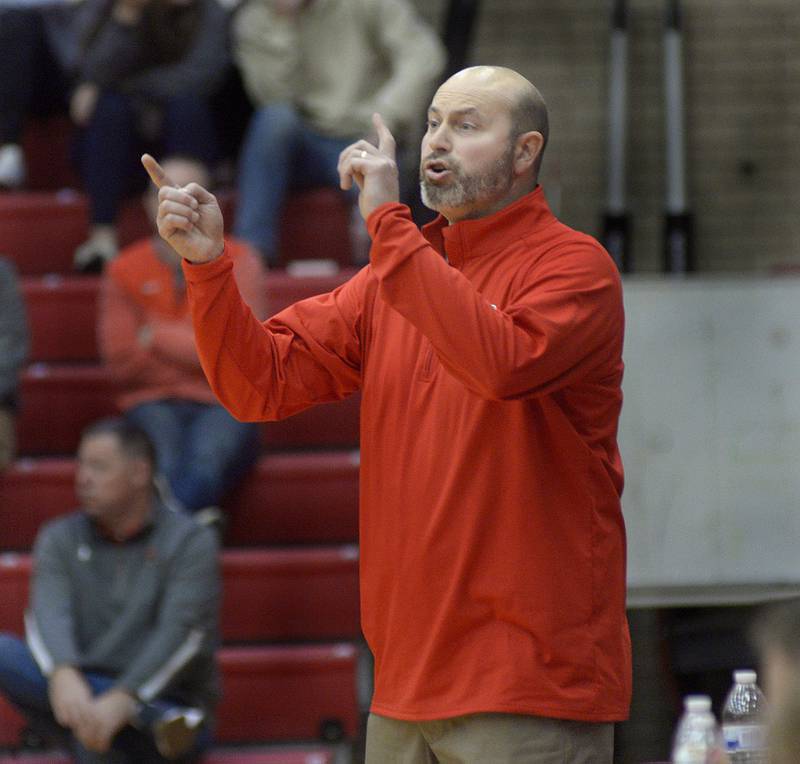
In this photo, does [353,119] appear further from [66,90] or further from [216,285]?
[216,285]

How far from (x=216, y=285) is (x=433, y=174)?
1.24 feet

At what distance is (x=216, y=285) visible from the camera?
2.51 m

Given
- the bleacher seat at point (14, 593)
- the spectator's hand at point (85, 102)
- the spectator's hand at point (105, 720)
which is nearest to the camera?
the spectator's hand at point (105, 720)

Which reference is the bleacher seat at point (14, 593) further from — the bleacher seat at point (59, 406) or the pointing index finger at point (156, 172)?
the pointing index finger at point (156, 172)

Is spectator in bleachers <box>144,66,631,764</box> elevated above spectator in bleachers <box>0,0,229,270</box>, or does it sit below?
below

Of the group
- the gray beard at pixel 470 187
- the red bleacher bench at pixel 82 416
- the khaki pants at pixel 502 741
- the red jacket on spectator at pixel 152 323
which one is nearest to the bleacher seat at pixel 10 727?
the red jacket on spectator at pixel 152 323

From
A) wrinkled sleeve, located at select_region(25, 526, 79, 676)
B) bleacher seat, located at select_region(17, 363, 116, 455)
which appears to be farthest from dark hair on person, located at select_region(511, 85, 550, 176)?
bleacher seat, located at select_region(17, 363, 116, 455)

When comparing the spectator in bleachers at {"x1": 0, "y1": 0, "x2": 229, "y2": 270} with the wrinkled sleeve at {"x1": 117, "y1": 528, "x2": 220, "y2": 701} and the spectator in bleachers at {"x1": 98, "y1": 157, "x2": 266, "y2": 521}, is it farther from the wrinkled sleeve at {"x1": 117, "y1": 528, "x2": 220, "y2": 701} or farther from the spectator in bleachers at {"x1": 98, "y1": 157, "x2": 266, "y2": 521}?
the wrinkled sleeve at {"x1": 117, "y1": 528, "x2": 220, "y2": 701}

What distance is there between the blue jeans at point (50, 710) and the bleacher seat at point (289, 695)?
0.42 meters

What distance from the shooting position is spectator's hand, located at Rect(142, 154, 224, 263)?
96.9 inches

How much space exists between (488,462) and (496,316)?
0.24 metres

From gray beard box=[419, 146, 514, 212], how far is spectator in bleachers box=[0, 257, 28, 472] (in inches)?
116

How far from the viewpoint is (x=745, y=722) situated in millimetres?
Result: 2822

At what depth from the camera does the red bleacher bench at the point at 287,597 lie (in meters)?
5.01
